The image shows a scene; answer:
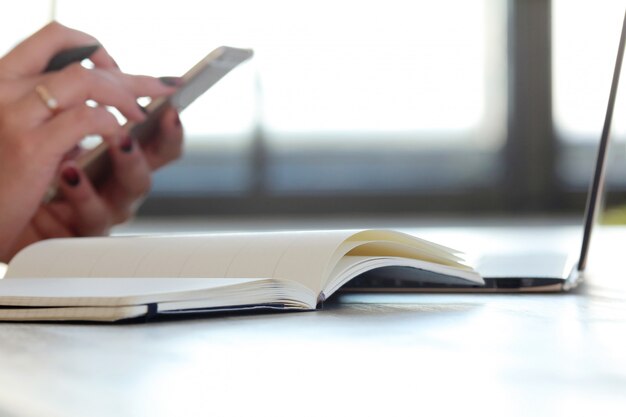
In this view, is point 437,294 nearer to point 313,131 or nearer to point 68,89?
point 68,89

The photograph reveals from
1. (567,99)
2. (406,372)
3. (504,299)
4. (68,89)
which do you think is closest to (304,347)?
(406,372)

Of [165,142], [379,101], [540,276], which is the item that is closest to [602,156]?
[540,276]

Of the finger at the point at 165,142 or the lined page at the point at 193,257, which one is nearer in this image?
the lined page at the point at 193,257

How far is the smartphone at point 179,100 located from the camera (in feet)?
3.12

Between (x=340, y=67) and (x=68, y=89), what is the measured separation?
10.6 ft

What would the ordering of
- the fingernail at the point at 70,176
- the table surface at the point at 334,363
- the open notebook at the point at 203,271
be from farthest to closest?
the fingernail at the point at 70,176 < the open notebook at the point at 203,271 < the table surface at the point at 334,363

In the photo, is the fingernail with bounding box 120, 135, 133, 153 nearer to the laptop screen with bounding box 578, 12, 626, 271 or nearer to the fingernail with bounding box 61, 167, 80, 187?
the fingernail with bounding box 61, 167, 80, 187

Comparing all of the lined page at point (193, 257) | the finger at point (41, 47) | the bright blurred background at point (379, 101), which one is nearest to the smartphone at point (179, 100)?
the finger at point (41, 47)

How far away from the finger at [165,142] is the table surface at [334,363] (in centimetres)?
59

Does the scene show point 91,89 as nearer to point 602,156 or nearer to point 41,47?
point 41,47

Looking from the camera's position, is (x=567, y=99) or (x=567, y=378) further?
(x=567, y=99)

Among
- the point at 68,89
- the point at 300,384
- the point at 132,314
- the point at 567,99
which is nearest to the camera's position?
the point at 300,384

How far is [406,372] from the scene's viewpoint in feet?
1.10

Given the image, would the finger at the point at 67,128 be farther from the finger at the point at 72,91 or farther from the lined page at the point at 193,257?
the lined page at the point at 193,257
